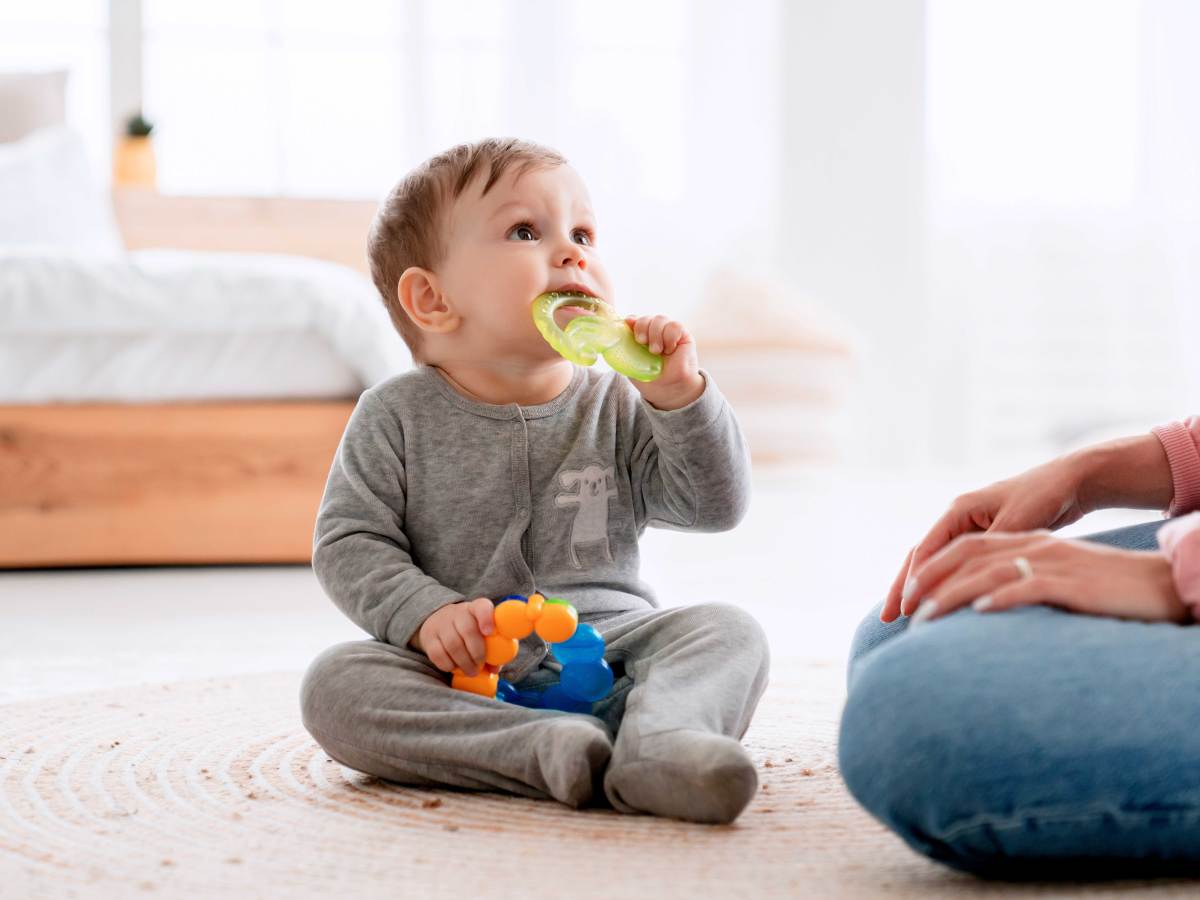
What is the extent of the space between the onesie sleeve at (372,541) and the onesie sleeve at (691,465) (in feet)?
0.63

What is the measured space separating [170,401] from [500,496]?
143 cm

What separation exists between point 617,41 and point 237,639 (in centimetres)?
315

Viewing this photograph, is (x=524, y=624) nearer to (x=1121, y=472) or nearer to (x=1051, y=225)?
(x=1121, y=472)

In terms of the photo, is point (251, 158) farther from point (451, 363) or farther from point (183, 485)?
point (451, 363)

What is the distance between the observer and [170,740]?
1.09 meters

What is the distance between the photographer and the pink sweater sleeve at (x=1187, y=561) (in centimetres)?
71

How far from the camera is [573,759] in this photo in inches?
33.2

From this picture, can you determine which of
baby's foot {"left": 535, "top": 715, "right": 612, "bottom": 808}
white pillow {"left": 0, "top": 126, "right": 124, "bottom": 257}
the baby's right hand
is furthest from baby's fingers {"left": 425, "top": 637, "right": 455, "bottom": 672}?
white pillow {"left": 0, "top": 126, "right": 124, "bottom": 257}

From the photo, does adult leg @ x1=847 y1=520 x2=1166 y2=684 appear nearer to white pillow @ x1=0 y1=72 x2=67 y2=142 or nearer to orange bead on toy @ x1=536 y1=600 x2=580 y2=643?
orange bead on toy @ x1=536 y1=600 x2=580 y2=643

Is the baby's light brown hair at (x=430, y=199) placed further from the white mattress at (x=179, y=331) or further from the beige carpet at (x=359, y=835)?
the white mattress at (x=179, y=331)

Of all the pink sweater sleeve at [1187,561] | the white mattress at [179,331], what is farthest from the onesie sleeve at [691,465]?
the white mattress at [179,331]

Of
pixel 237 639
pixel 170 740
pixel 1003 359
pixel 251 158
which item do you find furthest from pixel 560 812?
pixel 1003 359

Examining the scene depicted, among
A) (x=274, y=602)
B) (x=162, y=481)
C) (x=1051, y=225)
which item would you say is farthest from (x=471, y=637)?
(x=1051, y=225)

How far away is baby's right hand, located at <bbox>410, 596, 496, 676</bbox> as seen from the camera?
0.94m
